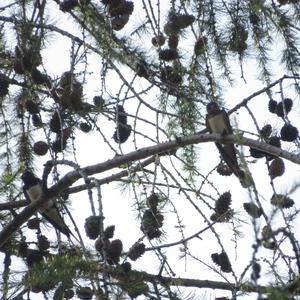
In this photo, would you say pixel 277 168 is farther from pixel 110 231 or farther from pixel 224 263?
pixel 110 231

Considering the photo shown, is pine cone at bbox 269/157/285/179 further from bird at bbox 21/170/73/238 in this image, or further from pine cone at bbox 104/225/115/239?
bird at bbox 21/170/73/238

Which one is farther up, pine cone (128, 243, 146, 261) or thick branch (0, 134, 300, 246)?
thick branch (0, 134, 300, 246)

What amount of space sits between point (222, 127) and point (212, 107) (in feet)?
0.56

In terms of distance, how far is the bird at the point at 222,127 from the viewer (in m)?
2.85

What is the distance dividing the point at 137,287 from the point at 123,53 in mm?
1194

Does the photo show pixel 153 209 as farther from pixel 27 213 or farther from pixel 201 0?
pixel 201 0

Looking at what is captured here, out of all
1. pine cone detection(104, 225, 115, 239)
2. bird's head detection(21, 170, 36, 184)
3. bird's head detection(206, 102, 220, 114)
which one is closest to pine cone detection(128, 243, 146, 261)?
pine cone detection(104, 225, 115, 239)

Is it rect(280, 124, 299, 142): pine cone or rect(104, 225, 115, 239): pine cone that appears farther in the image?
rect(280, 124, 299, 142): pine cone

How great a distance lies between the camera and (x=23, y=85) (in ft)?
9.96

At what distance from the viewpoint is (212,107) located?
287cm

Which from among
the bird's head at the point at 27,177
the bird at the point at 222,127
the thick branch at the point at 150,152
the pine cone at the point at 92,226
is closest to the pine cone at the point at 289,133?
the bird at the point at 222,127

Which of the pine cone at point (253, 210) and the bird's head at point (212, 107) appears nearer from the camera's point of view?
the pine cone at point (253, 210)

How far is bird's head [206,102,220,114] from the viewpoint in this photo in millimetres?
2819

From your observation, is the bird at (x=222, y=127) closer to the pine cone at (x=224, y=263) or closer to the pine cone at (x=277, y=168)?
the pine cone at (x=277, y=168)
